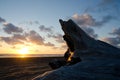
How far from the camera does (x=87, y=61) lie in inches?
268

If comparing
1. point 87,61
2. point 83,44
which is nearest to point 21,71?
point 83,44

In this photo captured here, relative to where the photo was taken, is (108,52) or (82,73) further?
(108,52)

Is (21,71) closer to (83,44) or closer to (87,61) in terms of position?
(83,44)

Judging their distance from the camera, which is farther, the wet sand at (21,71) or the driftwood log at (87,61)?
the wet sand at (21,71)

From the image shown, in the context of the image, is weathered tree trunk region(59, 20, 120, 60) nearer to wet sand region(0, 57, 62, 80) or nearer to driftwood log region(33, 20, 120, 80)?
driftwood log region(33, 20, 120, 80)

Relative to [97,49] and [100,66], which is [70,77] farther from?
[97,49]

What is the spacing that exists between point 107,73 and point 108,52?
2020mm

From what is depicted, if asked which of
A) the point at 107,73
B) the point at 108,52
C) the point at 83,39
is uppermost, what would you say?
the point at 83,39

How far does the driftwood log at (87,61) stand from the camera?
17.5 ft

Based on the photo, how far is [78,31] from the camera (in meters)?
8.81

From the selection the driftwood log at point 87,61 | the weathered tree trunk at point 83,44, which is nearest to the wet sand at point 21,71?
the weathered tree trunk at point 83,44

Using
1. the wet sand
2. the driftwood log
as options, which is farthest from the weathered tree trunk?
the wet sand

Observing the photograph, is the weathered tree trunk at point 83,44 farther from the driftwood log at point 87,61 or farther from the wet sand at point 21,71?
the wet sand at point 21,71

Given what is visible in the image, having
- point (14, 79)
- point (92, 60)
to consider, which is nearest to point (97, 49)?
point (92, 60)
